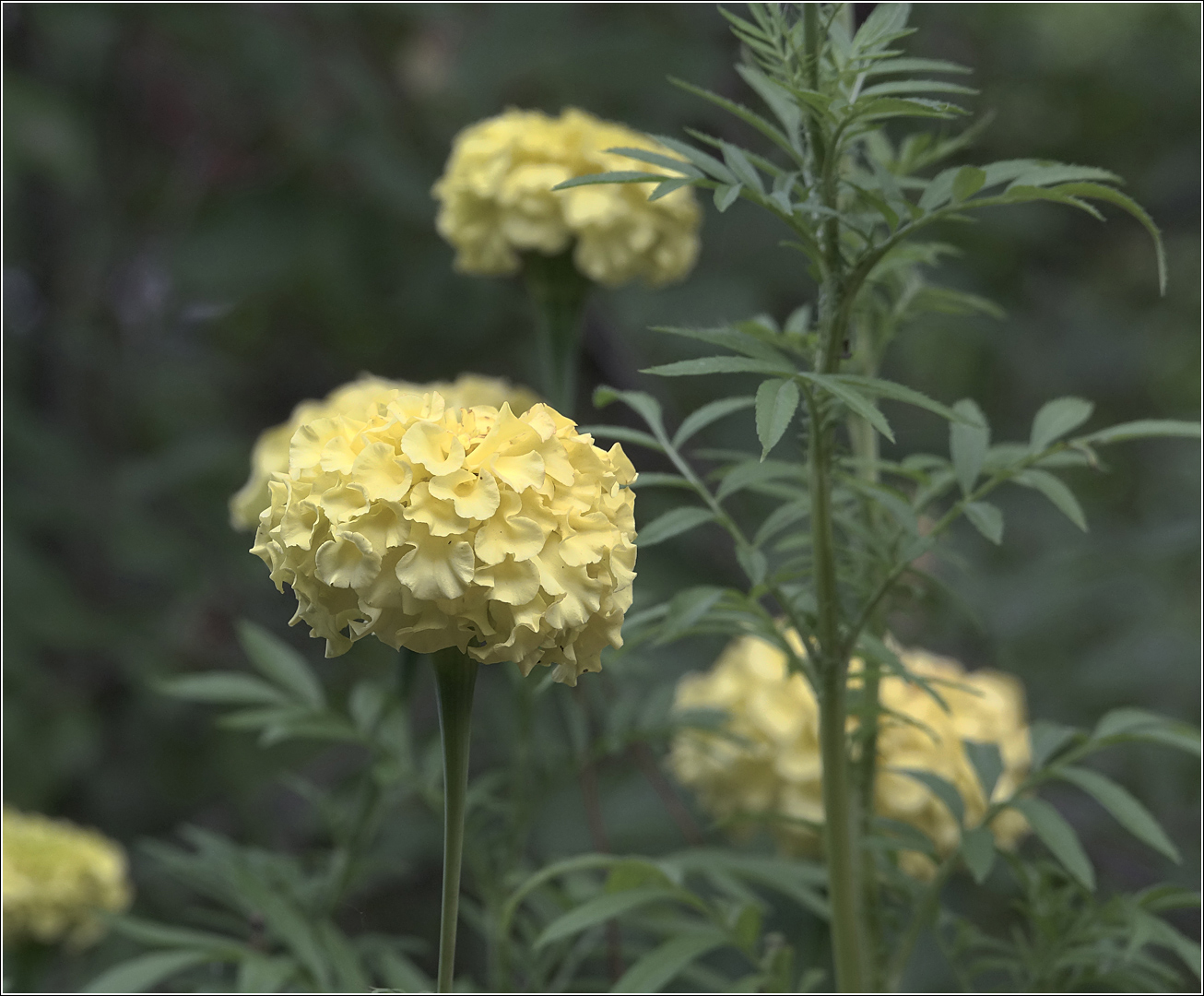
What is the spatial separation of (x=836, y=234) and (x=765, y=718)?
1.37 ft

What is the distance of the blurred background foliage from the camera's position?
51.1 inches

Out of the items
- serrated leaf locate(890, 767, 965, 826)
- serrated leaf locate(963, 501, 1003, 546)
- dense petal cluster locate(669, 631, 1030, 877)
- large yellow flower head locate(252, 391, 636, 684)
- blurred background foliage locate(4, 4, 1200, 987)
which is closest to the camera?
large yellow flower head locate(252, 391, 636, 684)

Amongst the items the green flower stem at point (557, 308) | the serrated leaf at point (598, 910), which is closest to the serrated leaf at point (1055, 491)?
the serrated leaf at point (598, 910)

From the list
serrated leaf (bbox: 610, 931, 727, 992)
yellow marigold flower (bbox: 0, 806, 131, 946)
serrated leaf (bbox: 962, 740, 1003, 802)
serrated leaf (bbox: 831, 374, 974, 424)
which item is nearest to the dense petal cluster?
serrated leaf (bbox: 962, 740, 1003, 802)

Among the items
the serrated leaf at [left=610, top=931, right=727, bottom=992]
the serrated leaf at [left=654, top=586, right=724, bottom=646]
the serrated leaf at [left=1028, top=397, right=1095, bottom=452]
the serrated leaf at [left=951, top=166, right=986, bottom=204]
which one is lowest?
the serrated leaf at [left=610, top=931, right=727, bottom=992]

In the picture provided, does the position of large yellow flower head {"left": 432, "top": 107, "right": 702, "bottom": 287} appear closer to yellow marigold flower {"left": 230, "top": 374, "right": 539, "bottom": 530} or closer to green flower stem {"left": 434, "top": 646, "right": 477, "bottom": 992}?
yellow marigold flower {"left": 230, "top": 374, "right": 539, "bottom": 530}

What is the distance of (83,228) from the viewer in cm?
180

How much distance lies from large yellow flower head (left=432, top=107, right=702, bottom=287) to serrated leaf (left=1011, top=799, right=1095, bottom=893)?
15.8 inches

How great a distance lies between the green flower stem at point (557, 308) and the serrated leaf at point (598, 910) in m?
0.34

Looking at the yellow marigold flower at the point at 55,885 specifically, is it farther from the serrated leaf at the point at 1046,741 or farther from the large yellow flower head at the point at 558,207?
the serrated leaf at the point at 1046,741

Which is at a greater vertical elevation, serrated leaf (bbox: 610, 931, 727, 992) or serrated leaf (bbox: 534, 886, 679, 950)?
serrated leaf (bbox: 534, 886, 679, 950)

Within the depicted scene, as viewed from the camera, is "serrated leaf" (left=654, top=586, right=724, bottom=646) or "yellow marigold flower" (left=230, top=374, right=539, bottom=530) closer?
"serrated leaf" (left=654, top=586, right=724, bottom=646)

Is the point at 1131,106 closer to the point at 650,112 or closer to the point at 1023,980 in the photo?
the point at 650,112

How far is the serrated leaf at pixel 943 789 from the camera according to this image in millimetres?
615
